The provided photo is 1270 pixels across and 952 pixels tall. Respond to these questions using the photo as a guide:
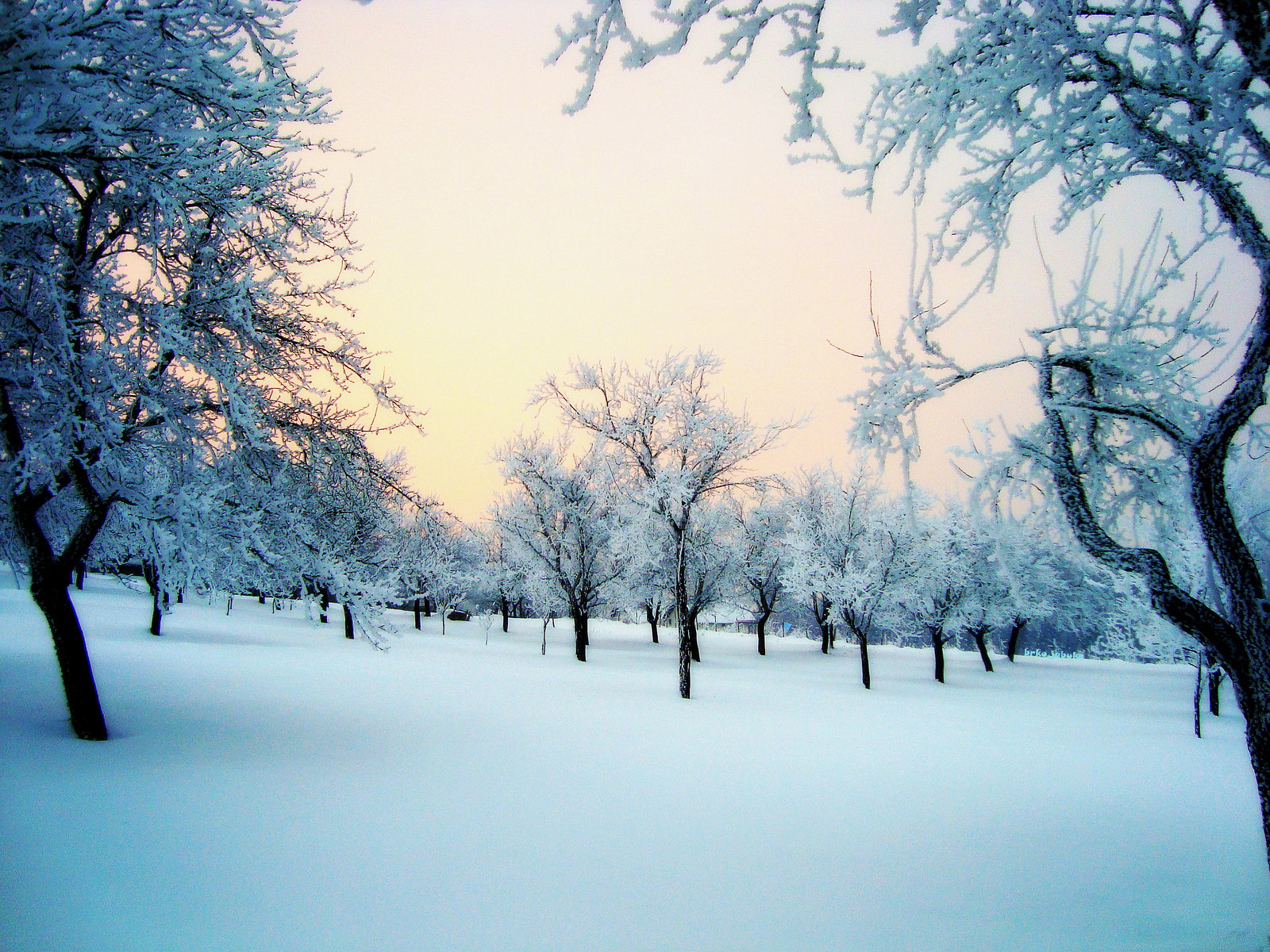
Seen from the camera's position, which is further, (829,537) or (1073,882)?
(829,537)

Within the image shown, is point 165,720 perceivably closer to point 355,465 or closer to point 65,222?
point 355,465

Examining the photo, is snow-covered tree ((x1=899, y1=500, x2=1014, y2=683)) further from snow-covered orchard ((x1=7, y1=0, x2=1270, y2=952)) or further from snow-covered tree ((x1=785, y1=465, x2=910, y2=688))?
snow-covered orchard ((x1=7, y1=0, x2=1270, y2=952))

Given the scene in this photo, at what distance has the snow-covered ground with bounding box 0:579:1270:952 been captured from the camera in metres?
3.68

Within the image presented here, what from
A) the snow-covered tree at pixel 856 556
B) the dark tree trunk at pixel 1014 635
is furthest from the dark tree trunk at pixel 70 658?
the dark tree trunk at pixel 1014 635

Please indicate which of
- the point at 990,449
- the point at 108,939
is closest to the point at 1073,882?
the point at 990,449

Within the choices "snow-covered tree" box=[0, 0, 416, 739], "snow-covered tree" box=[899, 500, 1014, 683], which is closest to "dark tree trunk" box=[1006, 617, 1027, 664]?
"snow-covered tree" box=[899, 500, 1014, 683]

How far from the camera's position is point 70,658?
601cm

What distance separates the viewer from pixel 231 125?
3264mm

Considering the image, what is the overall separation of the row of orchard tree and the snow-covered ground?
2969 mm

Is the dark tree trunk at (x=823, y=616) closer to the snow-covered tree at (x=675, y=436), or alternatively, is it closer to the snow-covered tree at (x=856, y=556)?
the snow-covered tree at (x=856, y=556)

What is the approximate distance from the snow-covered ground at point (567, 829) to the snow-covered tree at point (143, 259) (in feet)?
7.85

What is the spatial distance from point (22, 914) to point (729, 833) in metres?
5.20

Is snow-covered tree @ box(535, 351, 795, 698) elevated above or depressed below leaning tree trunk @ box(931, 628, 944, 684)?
above

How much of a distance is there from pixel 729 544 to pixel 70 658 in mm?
27225
